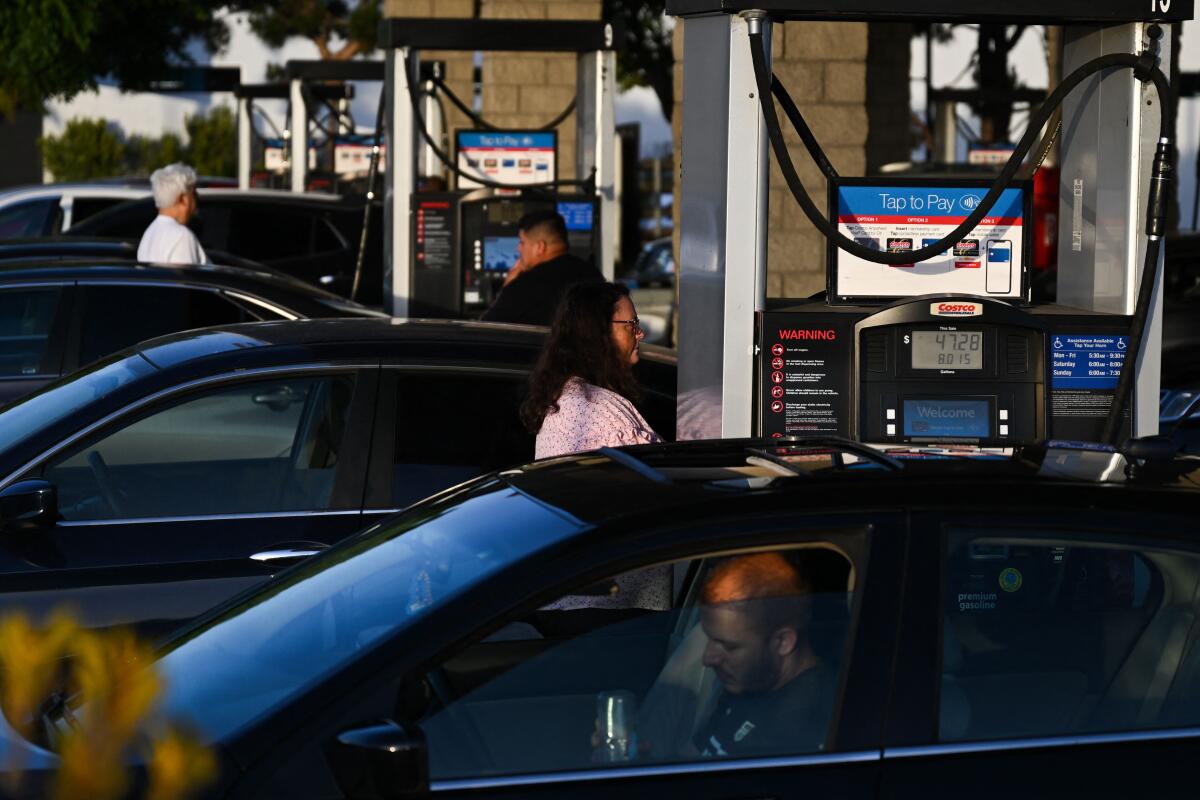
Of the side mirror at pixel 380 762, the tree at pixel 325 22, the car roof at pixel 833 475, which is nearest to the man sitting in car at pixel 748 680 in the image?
the car roof at pixel 833 475

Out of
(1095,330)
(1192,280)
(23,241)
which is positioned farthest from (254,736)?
(1192,280)

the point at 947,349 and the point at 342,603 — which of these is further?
the point at 947,349

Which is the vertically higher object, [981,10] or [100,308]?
[981,10]

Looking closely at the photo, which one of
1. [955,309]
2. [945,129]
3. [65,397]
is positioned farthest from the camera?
[945,129]

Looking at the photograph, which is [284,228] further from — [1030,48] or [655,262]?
[1030,48]

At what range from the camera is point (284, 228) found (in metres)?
15.6

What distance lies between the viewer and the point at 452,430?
18.6ft

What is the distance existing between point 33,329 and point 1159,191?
16.7 ft

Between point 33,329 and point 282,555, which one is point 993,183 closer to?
point 282,555

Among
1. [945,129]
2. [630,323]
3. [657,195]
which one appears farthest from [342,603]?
[657,195]

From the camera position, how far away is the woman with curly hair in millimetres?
5285

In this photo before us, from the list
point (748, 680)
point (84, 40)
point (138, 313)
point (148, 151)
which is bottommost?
point (748, 680)

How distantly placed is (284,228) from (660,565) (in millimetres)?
12855

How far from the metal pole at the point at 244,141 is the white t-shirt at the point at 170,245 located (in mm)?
Answer: 13804
